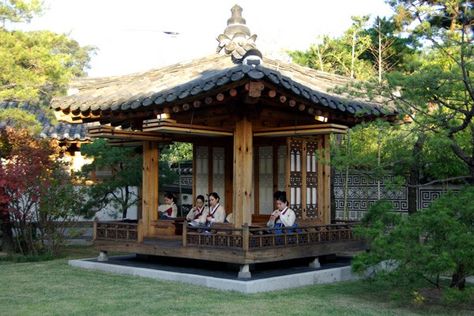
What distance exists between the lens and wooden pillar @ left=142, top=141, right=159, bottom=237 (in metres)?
12.7

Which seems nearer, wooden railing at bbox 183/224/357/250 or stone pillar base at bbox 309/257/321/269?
wooden railing at bbox 183/224/357/250

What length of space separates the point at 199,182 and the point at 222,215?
1.30 meters

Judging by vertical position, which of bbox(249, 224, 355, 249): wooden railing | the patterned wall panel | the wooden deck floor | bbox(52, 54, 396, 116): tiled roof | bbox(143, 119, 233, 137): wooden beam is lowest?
Result: the wooden deck floor

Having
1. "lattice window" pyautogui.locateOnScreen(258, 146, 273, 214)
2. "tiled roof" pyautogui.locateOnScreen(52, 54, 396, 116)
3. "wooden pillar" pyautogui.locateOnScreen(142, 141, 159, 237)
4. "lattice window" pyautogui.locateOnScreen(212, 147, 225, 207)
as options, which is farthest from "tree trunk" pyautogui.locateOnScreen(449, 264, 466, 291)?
"wooden pillar" pyautogui.locateOnScreen(142, 141, 159, 237)

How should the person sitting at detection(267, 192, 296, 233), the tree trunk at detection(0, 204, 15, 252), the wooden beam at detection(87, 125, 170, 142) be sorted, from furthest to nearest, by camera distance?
the tree trunk at detection(0, 204, 15, 252) < the wooden beam at detection(87, 125, 170, 142) < the person sitting at detection(267, 192, 296, 233)

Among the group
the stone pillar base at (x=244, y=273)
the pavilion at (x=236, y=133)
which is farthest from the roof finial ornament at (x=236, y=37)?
the stone pillar base at (x=244, y=273)

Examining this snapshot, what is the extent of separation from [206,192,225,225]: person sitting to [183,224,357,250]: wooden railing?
3.42 feet

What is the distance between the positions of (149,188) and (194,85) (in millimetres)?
3521

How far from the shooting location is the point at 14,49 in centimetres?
1309

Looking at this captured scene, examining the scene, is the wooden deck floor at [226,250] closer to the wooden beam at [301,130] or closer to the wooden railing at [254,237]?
the wooden railing at [254,237]

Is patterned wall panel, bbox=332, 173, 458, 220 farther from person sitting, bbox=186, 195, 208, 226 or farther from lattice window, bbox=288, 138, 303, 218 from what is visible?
person sitting, bbox=186, 195, 208, 226

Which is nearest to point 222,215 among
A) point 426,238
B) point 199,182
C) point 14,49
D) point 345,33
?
point 199,182

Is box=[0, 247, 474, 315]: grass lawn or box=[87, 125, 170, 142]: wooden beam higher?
box=[87, 125, 170, 142]: wooden beam

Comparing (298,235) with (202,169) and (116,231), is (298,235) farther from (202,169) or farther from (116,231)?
(116,231)
